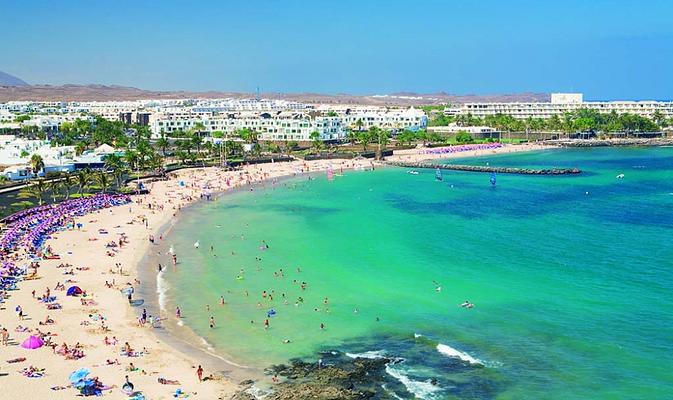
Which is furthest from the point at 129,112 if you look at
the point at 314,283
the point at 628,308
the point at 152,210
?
the point at 628,308

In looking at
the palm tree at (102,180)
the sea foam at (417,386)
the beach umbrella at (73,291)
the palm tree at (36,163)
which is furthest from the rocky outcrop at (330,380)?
the palm tree at (36,163)

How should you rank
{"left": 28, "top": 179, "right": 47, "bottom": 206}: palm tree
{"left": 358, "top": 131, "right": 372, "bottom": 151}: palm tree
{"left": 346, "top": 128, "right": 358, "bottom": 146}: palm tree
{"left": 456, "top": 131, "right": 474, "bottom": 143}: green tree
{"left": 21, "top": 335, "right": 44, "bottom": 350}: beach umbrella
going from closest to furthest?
{"left": 21, "top": 335, "right": 44, "bottom": 350}: beach umbrella → {"left": 28, "top": 179, "right": 47, "bottom": 206}: palm tree → {"left": 358, "top": 131, "right": 372, "bottom": 151}: palm tree → {"left": 346, "top": 128, "right": 358, "bottom": 146}: palm tree → {"left": 456, "top": 131, "right": 474, "bottom": 143}: green tree

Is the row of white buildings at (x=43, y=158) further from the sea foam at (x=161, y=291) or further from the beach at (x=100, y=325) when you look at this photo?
the sea foam at (x=161, y=291)

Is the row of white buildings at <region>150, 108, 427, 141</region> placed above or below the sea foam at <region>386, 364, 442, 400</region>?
above

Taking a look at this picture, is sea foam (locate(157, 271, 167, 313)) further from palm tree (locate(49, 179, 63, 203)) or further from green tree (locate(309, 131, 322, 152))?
green tree (locate(309, 131, 322, 152))

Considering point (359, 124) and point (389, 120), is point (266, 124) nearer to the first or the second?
point (359, 124)

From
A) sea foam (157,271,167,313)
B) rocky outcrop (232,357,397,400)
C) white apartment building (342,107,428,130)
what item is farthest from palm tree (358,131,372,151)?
rocky outcrop (232,357,397,400)

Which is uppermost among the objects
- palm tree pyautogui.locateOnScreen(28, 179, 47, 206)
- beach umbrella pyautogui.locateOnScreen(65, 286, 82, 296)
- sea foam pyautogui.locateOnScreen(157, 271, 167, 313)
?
palm tree pyautogui.locateOnScreen(28, 179, 47, 206)

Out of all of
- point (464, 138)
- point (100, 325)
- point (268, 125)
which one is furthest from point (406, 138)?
point (100, 325)
